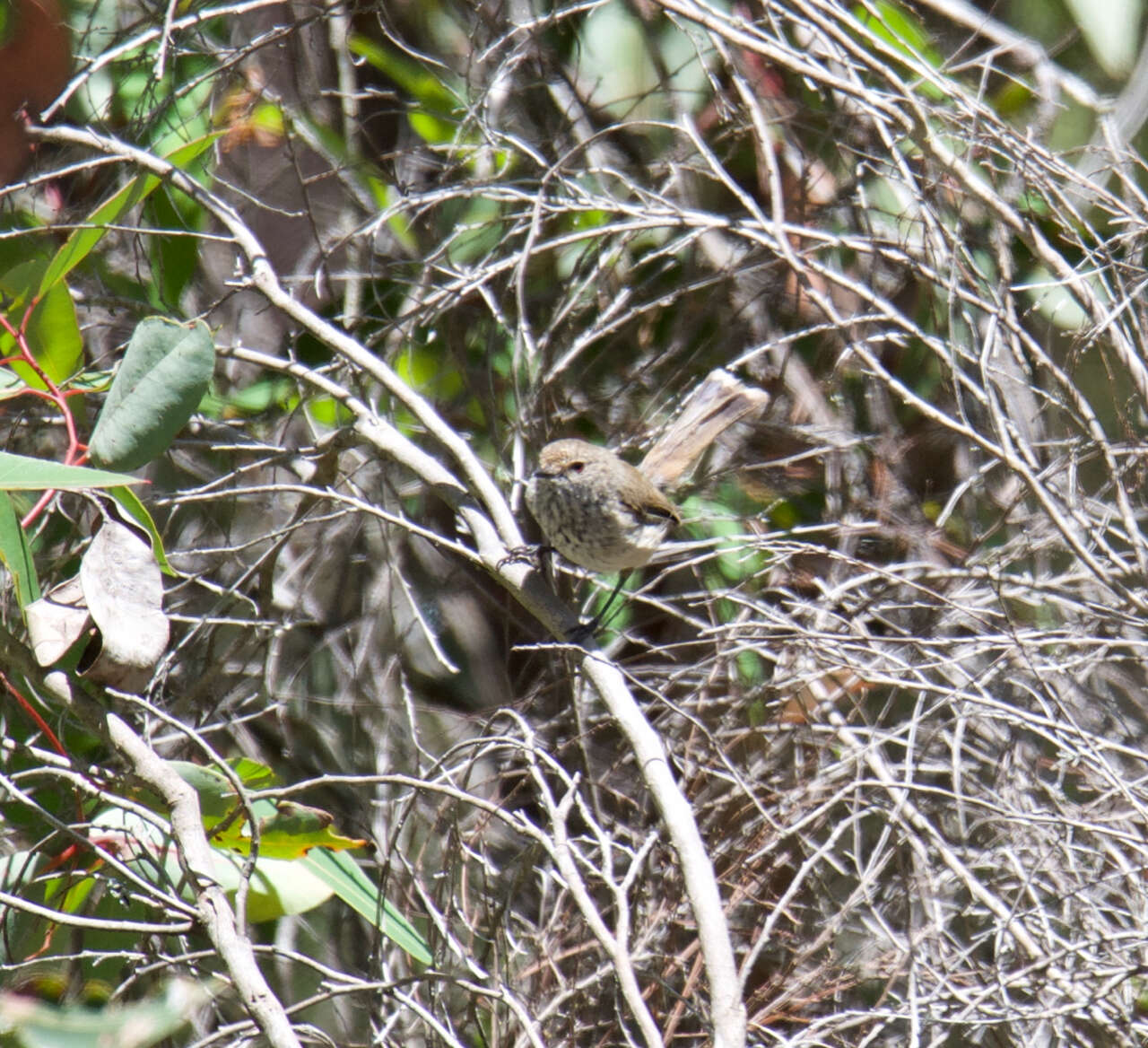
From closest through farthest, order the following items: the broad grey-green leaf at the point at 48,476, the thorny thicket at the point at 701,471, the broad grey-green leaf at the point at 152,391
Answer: the broad grey-green leaf at the point at 48,476 < the broad grey-green leaf at the point at 152,391 < the thorny thicket at the point at 701,471

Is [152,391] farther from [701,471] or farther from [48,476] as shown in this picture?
[701,471]

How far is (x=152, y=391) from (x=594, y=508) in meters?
1.38

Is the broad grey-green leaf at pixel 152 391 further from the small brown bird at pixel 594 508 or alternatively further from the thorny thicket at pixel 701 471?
the small brown bird at pixel 594 508

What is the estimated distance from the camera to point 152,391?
1.97m

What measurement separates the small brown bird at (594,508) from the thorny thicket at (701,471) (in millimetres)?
159

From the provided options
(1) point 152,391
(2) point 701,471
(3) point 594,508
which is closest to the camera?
(1) point 152,391

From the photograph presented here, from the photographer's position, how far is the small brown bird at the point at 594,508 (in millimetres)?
3162

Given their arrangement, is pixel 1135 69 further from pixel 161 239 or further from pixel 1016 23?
pixel 161 239

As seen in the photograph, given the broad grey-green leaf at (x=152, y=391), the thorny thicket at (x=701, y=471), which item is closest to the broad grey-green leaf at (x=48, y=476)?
the broad grey-green leaf at (x=152, y=391)

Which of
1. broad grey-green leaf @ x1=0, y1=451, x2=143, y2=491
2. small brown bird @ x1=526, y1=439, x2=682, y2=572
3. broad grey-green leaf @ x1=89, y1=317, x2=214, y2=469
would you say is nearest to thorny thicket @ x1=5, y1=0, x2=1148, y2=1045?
small brown bird @ x1=526, y1=439, x2=682, y2=572

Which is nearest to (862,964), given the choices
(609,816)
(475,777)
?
(609,816)

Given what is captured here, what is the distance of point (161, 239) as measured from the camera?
3.03 m

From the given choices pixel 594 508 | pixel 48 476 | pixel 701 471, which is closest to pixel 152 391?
pixel 48 476

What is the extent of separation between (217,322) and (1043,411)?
228cm
